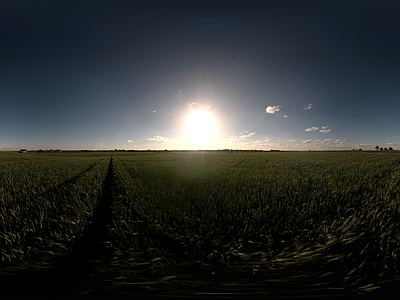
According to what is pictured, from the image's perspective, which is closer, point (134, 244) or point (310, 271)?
point (310, 271)

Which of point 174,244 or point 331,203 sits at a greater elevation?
point 331,203

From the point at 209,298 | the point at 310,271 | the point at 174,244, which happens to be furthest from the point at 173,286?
the point at 310,271

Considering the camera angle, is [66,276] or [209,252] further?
[209,252]

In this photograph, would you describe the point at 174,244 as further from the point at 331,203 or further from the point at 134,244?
the point at 331,203

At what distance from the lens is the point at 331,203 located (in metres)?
4.23

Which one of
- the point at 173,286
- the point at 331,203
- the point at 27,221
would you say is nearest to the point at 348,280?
the point at 173,286

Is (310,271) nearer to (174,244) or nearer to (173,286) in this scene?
(173,286)

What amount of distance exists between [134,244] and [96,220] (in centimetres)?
184

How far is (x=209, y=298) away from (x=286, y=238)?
188 centimetres

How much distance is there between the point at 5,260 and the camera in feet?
7.70

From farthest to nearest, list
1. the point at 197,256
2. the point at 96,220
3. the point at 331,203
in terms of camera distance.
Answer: the point at 331,203 → the point at 96,220 → the point at 197,256

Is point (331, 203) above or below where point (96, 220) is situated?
above

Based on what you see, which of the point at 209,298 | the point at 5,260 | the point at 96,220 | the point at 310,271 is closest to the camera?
the point at 209,298

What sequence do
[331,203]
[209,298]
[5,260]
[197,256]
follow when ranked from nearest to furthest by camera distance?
1. [209,298]
2. [5,260]
3. [197,256]
4. [331,203]
